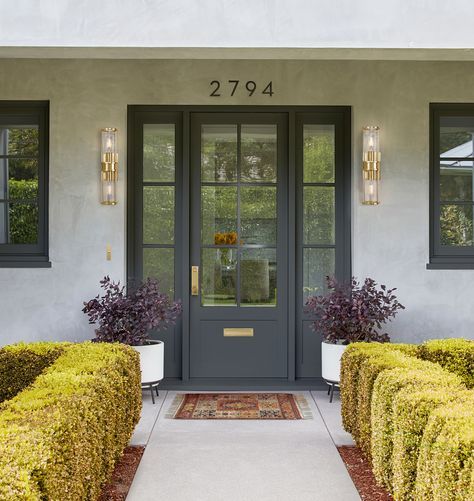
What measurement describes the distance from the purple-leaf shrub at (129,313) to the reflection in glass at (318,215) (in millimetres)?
1469

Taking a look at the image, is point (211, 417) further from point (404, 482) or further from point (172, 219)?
point (404, 482)

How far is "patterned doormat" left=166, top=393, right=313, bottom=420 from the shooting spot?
16.2 ft

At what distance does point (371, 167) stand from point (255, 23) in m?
1.92

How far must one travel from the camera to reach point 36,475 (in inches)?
81.4

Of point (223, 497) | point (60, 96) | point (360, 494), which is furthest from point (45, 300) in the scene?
point (360, 494)

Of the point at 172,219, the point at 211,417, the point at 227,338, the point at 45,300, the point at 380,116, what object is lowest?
the point at 211,417

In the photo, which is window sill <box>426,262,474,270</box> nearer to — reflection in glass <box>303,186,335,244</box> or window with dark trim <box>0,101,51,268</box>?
reflection in glass <box>303,186,335,244</box>

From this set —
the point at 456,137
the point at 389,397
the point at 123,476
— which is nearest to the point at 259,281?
the point at 456,137

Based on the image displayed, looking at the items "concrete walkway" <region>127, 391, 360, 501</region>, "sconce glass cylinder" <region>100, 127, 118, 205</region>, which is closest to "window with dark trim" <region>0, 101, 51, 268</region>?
"sconce glass cylinder" <region>100, 127, 118, 205</region>

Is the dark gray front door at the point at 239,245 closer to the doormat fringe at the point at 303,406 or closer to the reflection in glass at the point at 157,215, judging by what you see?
the reflection in glass at the point at 157,215

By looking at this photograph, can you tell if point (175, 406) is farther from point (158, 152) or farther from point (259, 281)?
point (158, 152)

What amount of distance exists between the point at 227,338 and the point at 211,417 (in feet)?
3.79

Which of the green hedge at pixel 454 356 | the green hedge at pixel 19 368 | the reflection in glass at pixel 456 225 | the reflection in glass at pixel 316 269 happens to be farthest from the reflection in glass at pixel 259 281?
the green hedge at pixel 19 368

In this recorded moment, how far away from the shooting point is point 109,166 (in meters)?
5.71
